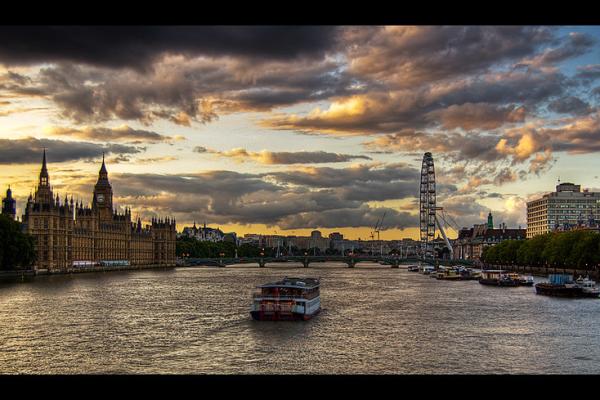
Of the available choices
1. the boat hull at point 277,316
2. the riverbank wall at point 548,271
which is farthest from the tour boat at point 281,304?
the riverbank wall at point 548,271

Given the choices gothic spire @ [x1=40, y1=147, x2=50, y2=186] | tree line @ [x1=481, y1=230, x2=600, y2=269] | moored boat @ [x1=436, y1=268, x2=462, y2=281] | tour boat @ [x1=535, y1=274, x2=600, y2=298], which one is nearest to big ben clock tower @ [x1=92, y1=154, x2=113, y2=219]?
gothic spire @ [x1=40, y1=147, x2=50, y2=186]

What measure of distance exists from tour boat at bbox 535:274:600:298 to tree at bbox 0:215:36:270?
4628 cm

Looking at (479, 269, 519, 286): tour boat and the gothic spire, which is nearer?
(479, 269, 519, 286): tour boat

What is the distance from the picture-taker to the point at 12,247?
71188 mm

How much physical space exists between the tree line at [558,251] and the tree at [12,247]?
52.0 metres

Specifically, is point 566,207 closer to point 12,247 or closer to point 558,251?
point 558,251

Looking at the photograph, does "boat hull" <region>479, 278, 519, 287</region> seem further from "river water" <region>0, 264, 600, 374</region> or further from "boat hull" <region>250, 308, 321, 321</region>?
"boat hull" <region>250, 308, 321, 321</region>

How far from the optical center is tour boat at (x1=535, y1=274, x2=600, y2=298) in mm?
50181

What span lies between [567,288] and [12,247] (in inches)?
1905

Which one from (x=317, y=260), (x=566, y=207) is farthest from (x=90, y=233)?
(x=566, y=207)

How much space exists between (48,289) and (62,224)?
45.4 m

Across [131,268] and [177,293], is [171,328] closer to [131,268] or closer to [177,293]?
[177,293]
